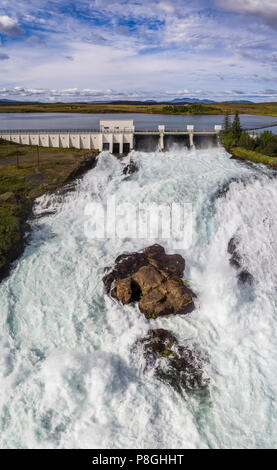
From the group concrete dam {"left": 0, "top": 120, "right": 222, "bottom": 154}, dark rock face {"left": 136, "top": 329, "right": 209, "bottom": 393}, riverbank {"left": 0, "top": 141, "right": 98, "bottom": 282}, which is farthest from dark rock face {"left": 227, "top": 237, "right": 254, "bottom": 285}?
concrete dam {"left": 0, "top": 120, "right": 222, "bottom": 154}

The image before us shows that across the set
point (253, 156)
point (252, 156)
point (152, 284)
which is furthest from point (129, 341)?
point (252, 156)

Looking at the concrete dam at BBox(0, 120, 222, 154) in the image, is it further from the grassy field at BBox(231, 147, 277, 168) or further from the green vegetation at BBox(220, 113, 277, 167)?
the grassy field at BBox(231, 147, 277, 168)

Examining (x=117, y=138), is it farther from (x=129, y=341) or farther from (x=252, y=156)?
(x=129, y=341)

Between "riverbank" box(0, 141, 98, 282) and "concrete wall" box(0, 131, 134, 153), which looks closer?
"riverbank" box(0, 141, 98, 282)

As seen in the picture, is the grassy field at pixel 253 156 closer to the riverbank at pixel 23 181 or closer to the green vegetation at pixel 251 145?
the green vegetation at pixel 251 145

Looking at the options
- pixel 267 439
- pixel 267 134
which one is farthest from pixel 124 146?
pixel 267 439
